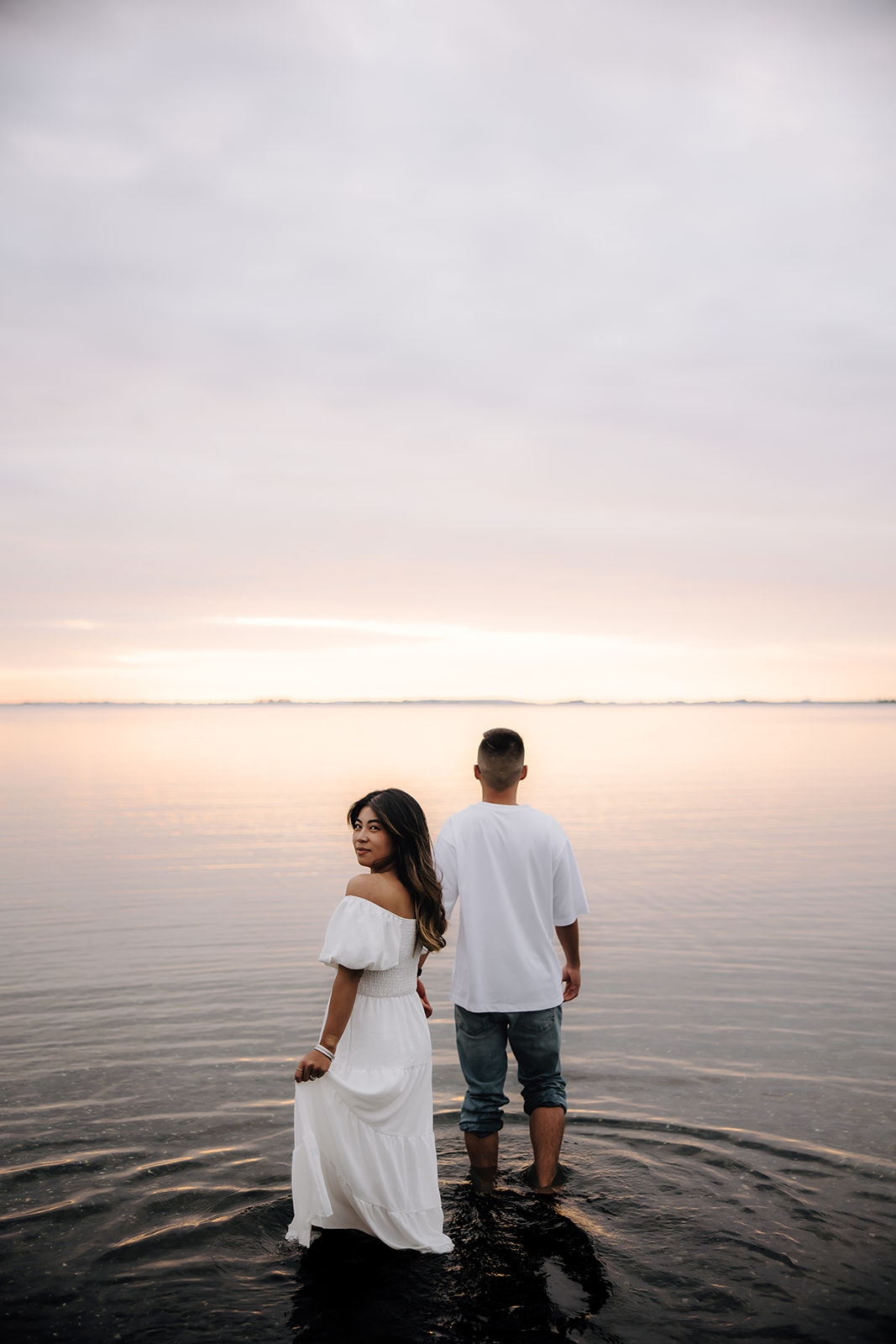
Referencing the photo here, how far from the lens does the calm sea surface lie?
14.6ft

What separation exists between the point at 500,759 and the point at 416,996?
4.39 ft

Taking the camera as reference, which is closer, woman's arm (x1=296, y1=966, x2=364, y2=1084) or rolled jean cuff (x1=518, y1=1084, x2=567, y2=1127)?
woman's arm (x1=296, y1=966, x2=364, y2=1084)

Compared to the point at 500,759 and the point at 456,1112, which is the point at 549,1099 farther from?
the point at 500,759

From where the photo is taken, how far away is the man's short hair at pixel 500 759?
5.44 metres

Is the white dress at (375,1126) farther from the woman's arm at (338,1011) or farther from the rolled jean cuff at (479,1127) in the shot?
the rolled jean cuff at (479,1127)

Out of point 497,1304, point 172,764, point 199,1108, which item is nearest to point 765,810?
point 199,1108

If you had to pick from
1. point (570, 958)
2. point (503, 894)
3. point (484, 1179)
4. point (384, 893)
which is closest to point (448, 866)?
point (503, 894)

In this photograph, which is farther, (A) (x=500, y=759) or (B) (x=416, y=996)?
(A) (x=500, y=759)

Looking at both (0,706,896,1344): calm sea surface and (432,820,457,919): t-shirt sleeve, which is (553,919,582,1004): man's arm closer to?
(432,820,457,919): t-shirt sleeve

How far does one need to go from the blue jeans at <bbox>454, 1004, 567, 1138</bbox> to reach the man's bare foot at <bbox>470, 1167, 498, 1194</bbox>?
23cm

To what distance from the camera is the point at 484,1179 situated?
5656 mm

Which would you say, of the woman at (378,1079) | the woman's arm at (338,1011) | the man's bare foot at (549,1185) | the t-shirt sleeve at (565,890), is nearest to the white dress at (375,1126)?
the woman at (378,1079)

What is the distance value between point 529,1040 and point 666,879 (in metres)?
12.4

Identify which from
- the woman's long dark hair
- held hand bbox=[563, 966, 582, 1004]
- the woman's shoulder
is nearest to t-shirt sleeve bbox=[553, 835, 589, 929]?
held hand bbox=[563, 966, 582, 1004]
